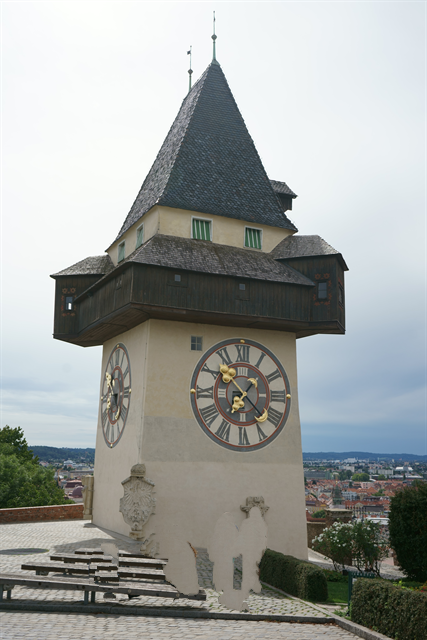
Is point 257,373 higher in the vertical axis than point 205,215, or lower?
lower

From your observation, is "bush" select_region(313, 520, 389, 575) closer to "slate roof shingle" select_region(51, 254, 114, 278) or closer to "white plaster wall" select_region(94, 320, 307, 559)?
"white plaster wall" select_region(94, 320, 307, 559)

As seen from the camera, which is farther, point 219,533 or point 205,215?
point 205,215

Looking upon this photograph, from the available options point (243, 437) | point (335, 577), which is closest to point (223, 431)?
point (243, 437)

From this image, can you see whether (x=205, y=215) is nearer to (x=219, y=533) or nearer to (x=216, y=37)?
(x=216, y=37)

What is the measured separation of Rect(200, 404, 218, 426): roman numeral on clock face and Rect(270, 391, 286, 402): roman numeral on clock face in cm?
203

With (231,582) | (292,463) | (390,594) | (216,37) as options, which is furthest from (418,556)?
(216,37)

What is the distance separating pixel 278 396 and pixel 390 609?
10.2 meters

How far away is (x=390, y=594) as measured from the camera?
1062cm

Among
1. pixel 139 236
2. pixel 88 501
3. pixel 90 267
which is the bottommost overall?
pixel 88 501

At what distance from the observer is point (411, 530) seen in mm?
19047

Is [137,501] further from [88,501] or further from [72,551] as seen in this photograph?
[88,501]

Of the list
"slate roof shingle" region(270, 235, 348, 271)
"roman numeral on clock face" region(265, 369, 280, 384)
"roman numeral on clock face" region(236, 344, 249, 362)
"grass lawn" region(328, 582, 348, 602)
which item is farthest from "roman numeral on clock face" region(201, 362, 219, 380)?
"grass lawn" region(328, 582, 348, 602)

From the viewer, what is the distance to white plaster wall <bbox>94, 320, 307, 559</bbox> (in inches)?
730

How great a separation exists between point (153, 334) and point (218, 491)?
16.8ft
